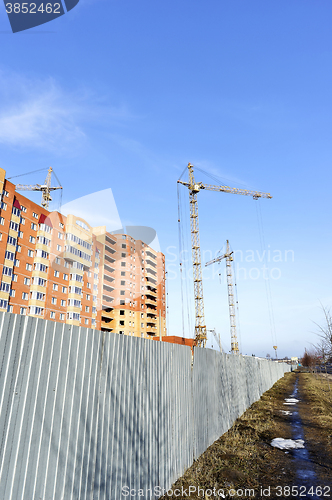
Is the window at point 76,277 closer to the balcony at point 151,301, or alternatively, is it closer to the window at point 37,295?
the window at point 37,295

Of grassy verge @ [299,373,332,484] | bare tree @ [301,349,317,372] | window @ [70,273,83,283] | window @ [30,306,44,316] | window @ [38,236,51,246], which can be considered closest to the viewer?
grassy verge @ [299,373,332,484]

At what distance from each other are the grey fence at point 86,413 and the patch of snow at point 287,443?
12.3 feet

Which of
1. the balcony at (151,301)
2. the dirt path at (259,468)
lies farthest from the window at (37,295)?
the dirt path at (259,468)

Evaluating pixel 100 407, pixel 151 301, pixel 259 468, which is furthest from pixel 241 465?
pixel 151 301

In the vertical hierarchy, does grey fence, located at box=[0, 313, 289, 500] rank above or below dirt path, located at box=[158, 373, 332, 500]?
above

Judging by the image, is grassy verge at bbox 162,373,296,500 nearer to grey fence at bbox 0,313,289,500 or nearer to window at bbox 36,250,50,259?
grey fence at bbox 0,313,289,500

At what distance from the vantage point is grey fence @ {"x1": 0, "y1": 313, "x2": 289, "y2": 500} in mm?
2627

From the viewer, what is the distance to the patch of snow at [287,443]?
887 cm

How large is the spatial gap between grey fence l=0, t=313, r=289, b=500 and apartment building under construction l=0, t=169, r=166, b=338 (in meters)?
45.1

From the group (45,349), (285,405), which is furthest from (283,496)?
(285,405)

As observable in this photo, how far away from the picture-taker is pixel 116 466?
3.98 meters

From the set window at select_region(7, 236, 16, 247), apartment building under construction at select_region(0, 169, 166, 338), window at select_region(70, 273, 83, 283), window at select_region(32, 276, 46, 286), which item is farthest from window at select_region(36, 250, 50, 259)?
window at select_region(70, 273, 83, 283)

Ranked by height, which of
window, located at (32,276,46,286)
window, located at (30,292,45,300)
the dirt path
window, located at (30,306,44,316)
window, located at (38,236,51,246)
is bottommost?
the dirt path

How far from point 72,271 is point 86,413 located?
61.4 m
